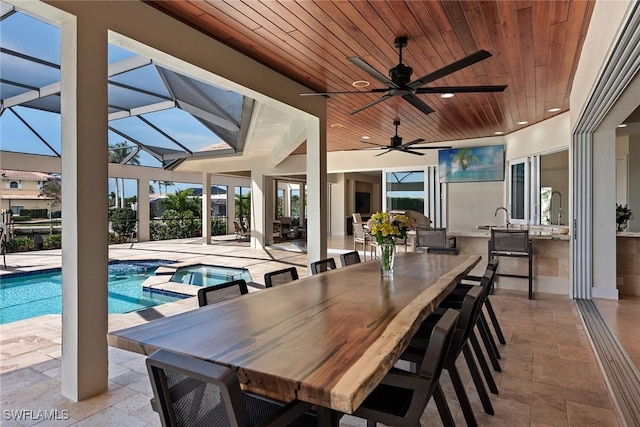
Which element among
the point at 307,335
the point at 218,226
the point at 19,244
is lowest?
the point at 19,244

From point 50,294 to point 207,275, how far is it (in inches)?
94.1

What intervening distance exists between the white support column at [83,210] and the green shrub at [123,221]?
10.8m

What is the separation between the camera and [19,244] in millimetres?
9789

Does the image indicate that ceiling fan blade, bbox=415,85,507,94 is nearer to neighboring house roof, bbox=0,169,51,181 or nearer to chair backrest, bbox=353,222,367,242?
chair backrest, bbox=353,222,367,242

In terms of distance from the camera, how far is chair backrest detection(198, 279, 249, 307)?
6.51ft

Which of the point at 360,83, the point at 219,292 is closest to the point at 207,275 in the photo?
the point at 360,83

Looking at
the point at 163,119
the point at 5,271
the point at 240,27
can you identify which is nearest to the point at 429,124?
the point at 240,27

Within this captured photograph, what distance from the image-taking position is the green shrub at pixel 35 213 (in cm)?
1010

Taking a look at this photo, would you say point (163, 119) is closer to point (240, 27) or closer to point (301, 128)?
point (301, 128)

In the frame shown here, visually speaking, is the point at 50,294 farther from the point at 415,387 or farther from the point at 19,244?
the point at 415,387

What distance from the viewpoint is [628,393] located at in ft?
7.82

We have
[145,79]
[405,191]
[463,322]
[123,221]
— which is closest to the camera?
[463,322]

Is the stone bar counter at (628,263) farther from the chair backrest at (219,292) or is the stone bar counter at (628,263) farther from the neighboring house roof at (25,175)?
the neighboring house roof at (25,175)

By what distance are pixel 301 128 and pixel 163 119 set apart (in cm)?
405
